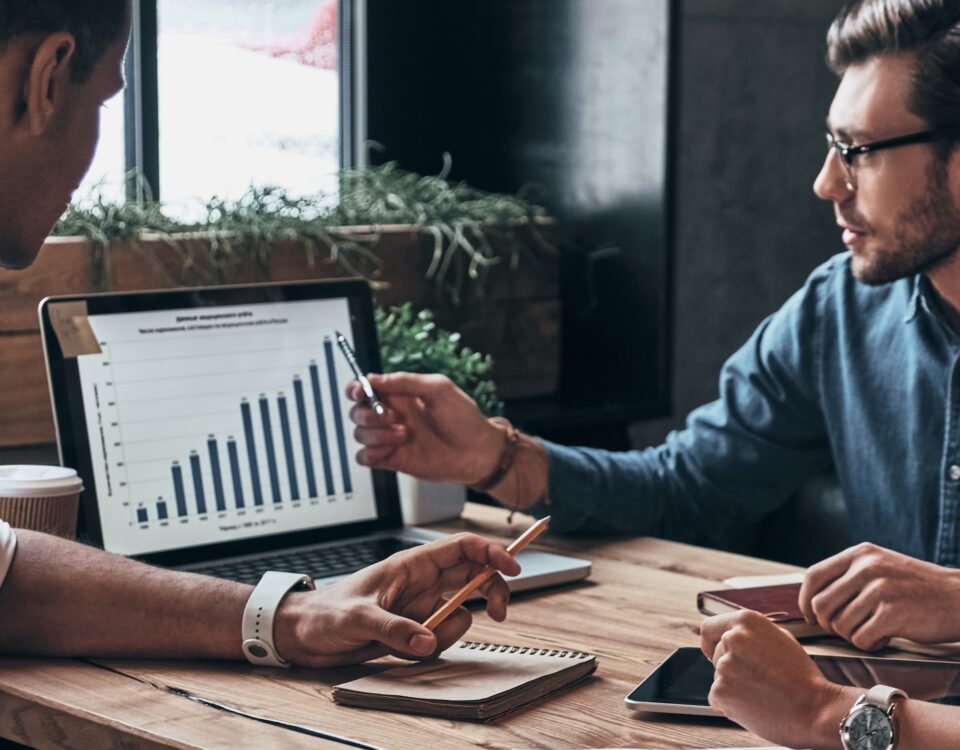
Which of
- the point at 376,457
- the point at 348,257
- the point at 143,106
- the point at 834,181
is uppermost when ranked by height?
the point at 143,106

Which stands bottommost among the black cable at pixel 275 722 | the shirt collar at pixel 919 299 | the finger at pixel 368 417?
the black cable at pixel 275 722

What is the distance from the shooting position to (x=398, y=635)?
124 centimetres

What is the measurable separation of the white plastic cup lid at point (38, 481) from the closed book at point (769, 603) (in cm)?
69

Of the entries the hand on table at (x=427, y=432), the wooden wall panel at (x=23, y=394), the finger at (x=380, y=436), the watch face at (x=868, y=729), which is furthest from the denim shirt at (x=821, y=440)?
the watch face at (x=868, y=729)

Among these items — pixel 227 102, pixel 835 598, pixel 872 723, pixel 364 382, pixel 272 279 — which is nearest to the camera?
pixel 872 723

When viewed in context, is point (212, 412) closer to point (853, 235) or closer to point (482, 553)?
point (482, 553)

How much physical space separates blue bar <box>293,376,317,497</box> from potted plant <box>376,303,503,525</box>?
0.15 metres

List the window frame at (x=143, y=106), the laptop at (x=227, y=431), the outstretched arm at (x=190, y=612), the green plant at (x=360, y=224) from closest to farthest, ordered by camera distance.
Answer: the outstretched arm at (x=190, y=612), the laptop at (x=227, y=431), the green plant at (x=360, y=224), the window frame at (x=143, y=106)

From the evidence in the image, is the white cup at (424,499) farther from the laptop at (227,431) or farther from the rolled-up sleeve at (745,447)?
→ the rolled-up sleeve at (745,447)

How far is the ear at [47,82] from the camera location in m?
1.21

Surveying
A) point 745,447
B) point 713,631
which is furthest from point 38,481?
point 745,447

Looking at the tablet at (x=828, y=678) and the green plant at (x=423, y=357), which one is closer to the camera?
the tablet at (x=828, y=678)

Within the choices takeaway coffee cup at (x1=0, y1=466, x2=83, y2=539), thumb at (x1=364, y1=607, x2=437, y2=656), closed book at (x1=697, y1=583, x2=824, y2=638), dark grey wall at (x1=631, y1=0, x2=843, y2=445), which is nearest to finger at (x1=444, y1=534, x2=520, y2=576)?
thumb at (x1=364, y1=607, x2=437, y2=656)

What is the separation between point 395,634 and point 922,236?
0.96 meters
